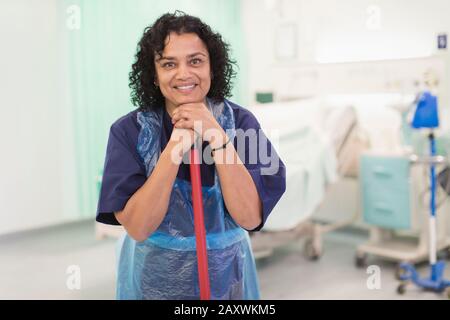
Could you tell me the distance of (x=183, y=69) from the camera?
1.07 metres

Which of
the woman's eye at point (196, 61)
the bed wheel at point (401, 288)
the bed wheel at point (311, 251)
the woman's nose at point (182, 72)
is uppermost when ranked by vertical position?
the woman's eye at point (196, 61)

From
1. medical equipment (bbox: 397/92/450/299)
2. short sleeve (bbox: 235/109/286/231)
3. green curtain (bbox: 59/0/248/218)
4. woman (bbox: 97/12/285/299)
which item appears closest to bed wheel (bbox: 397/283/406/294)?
medical equipment (bbox: 397/92/450/299)

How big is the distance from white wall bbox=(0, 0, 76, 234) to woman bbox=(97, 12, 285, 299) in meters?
2.33

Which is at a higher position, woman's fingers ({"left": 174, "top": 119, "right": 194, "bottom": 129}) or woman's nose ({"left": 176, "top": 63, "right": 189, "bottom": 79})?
woman's nose ({"left": 176, "top": 63, "right": 189, "bottom": 79})

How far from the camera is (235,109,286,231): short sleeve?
1.12 m

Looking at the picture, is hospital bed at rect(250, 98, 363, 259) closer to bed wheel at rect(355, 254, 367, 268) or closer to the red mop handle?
bed wheel at rect(355, 254, 367, 268)

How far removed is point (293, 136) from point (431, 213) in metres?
0.74

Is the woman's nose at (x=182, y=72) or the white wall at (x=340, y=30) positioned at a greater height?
the white wall at (x=340, y=30)

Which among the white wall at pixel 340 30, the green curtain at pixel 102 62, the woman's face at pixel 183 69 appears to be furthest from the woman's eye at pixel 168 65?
the white wall at pixel 340 30

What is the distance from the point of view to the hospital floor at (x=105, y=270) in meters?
2.66

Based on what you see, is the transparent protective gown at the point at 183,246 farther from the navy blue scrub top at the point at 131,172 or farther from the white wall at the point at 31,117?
the white wall at the point at 31,117

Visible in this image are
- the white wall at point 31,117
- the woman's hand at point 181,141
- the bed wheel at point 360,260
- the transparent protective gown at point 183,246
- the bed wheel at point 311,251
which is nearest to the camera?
the woman's hand at point 181,141

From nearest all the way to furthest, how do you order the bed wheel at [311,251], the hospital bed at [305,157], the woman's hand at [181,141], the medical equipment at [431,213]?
the woman's hand at [181,141] < the medical equipment at [431,213] < the hospital bed at [305,157] < the bed wheel at [311,251]

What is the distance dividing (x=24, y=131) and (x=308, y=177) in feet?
5.87
